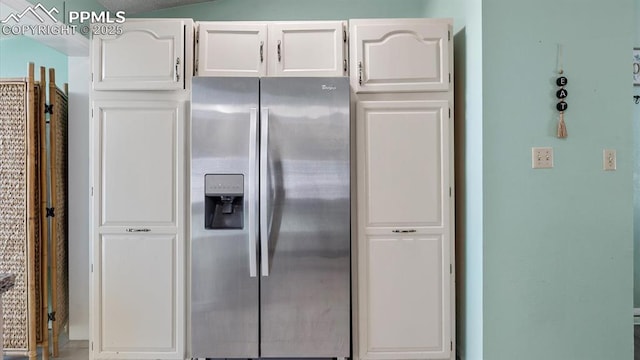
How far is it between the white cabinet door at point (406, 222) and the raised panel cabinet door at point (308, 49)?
1.01 ft

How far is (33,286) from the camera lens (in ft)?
8.30

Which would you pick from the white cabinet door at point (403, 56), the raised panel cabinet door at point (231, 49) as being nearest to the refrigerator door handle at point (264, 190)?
the raised panel cabinet door at point (231, 49)

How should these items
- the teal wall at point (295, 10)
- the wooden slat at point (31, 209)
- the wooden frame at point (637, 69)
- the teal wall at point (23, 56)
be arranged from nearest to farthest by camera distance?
1. the wooden slat at point (31, 209)
2. the teal wall at point (295, 10)
3. the teal wall at point (23, 56)
4. the wooden frame at point (637, 69)

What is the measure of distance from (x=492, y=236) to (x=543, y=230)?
262 mm

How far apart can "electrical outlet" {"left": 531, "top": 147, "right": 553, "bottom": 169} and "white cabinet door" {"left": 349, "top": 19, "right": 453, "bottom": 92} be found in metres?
0.60

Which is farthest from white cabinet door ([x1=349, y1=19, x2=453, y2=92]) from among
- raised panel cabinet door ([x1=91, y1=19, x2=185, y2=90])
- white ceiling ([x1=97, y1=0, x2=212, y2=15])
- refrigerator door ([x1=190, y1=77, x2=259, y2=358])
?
white ceiling ([x1=97, y1=0, x2=212, y2=15])

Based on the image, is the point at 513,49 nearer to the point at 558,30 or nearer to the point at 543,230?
the point at 558,30

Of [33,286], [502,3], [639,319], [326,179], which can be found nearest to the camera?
[502,3]

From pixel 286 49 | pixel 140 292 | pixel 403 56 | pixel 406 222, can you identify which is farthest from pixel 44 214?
pixel 403 56

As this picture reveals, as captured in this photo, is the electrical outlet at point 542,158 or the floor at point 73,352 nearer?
the electrical outlet at point 542,158

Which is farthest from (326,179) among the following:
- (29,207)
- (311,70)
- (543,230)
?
(29,207)

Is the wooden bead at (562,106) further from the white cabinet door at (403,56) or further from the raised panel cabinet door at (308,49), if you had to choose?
the raised panel cabinet door at (308,49)

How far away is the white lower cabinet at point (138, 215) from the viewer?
7.73 ft

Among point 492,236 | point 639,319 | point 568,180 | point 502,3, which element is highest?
point 502,3
